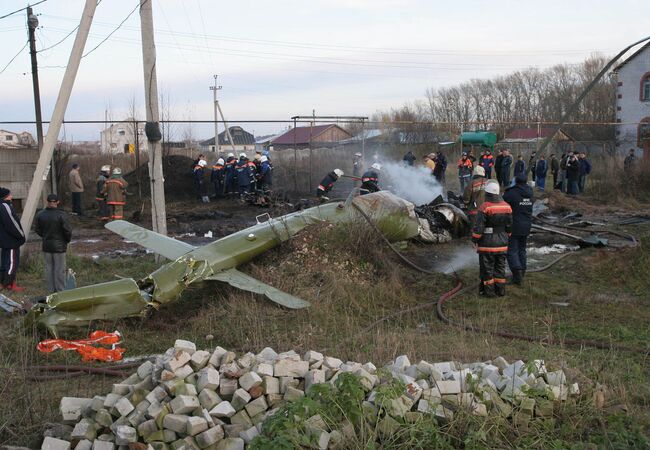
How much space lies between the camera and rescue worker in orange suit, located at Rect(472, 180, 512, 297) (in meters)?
9.36

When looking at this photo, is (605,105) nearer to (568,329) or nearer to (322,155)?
(322,155)

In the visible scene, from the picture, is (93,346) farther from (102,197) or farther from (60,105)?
(102,197)

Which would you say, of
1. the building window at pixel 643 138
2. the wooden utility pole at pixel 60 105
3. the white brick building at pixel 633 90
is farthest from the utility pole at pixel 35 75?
the white brick building at pixel 633 90

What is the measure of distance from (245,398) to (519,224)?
6592 mm

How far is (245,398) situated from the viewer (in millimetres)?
4797

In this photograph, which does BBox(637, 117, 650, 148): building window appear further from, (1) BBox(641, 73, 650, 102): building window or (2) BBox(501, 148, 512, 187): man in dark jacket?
(2) BBox(501, 148, 512, 187): man in dark jacket

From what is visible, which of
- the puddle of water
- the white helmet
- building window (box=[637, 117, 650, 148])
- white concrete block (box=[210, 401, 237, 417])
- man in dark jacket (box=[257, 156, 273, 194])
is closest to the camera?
white concrete block (box=[210, 401, 237, 417])

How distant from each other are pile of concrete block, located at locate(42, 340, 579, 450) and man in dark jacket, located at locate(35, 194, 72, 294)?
5.45 meters

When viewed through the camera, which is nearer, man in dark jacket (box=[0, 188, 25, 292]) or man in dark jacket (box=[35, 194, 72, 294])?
man in dark jacket (box=[35, 194, 72, 294])

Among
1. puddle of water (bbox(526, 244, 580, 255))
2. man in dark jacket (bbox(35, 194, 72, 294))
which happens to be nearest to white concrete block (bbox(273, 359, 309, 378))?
man in dark jacket (bbox(35, 194, 72, 294))

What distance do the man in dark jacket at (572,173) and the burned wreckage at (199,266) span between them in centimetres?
1448

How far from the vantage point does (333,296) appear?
351 inches

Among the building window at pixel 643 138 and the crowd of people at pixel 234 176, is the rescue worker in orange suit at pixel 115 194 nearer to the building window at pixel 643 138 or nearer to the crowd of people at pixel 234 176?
the crowd of people at pixel 234 176

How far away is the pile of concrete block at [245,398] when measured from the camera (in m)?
4.58
